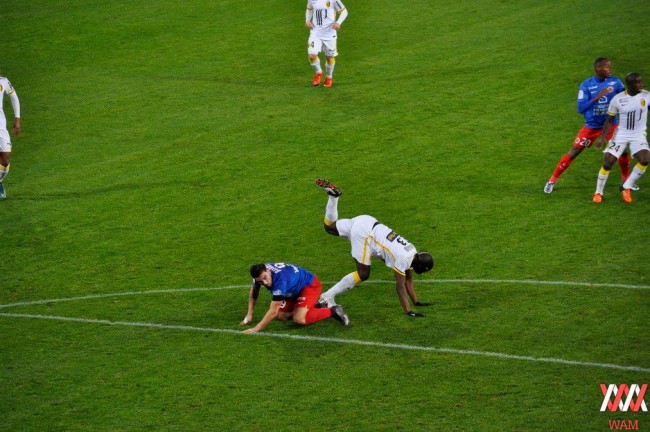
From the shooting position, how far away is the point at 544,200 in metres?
19.2

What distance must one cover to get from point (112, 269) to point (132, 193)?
3.65m

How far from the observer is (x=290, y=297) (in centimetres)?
1450

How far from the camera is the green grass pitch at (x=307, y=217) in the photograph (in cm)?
1285

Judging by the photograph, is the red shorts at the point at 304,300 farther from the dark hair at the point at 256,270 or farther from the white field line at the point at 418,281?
the white field line at the point at 418,281

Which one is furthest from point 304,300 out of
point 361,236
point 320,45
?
point 320,45

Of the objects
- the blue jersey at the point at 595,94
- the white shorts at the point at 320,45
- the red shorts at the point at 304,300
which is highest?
the white shorts at the point at 320,45

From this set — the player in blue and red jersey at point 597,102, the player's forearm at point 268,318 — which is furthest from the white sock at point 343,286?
the player in blue and red jersey at point 597,102

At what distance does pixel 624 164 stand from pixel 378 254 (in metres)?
6.85

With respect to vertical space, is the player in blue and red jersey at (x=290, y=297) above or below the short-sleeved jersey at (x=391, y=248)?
below

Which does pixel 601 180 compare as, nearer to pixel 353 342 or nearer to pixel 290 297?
pixel 353 342

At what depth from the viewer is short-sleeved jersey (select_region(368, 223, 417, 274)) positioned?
14.4 metres

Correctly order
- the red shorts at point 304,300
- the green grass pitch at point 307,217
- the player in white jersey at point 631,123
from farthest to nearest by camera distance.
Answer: the player in white jersey at point 631,123 < the red shorts at point 304,300 < the green grass pitch at point 307,217

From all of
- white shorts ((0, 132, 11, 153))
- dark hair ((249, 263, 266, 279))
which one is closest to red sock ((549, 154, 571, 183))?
dark hair ((249, 263, 266, 279))

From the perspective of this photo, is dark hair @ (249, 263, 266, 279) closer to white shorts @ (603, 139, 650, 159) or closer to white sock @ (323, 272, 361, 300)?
white sock @ (323, 272, 361, 300)
